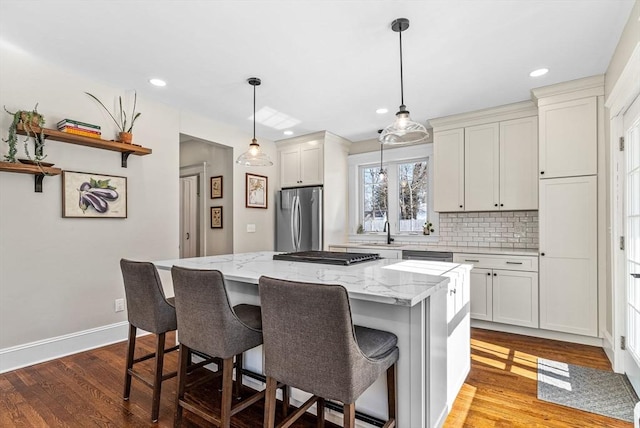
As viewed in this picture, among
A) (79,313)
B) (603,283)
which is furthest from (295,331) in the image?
(603,283)

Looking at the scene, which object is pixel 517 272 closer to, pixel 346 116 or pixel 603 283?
pixel 603 283

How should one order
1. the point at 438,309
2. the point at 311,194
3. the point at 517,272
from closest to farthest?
the point at 438,309, the point at 517,272, the point at 311,194

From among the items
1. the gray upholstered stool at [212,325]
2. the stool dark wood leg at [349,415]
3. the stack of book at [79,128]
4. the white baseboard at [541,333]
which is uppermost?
the stack of book at [79,128]

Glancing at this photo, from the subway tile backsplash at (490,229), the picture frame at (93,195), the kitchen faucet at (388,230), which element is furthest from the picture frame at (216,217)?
the subway tile backsplash at (490,229)

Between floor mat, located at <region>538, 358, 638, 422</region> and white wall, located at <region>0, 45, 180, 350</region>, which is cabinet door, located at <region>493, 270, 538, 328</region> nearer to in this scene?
floor mat, located at <region>538, 358, 638, 422</region>

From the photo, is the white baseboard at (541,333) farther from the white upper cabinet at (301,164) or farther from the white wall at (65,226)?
the white wall at (65,226)

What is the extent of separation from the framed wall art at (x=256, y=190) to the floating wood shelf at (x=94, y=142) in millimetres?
1538

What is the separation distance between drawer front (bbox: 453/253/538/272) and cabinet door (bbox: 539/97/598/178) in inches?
34.3

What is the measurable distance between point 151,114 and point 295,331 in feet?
10.5

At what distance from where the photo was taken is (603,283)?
2973 millimetres

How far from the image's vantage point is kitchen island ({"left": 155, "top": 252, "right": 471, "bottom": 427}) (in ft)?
4.99

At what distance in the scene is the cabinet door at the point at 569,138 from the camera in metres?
3.07

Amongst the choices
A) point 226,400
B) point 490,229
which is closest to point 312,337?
point 226,400

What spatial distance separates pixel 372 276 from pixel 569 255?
2.54 metres
